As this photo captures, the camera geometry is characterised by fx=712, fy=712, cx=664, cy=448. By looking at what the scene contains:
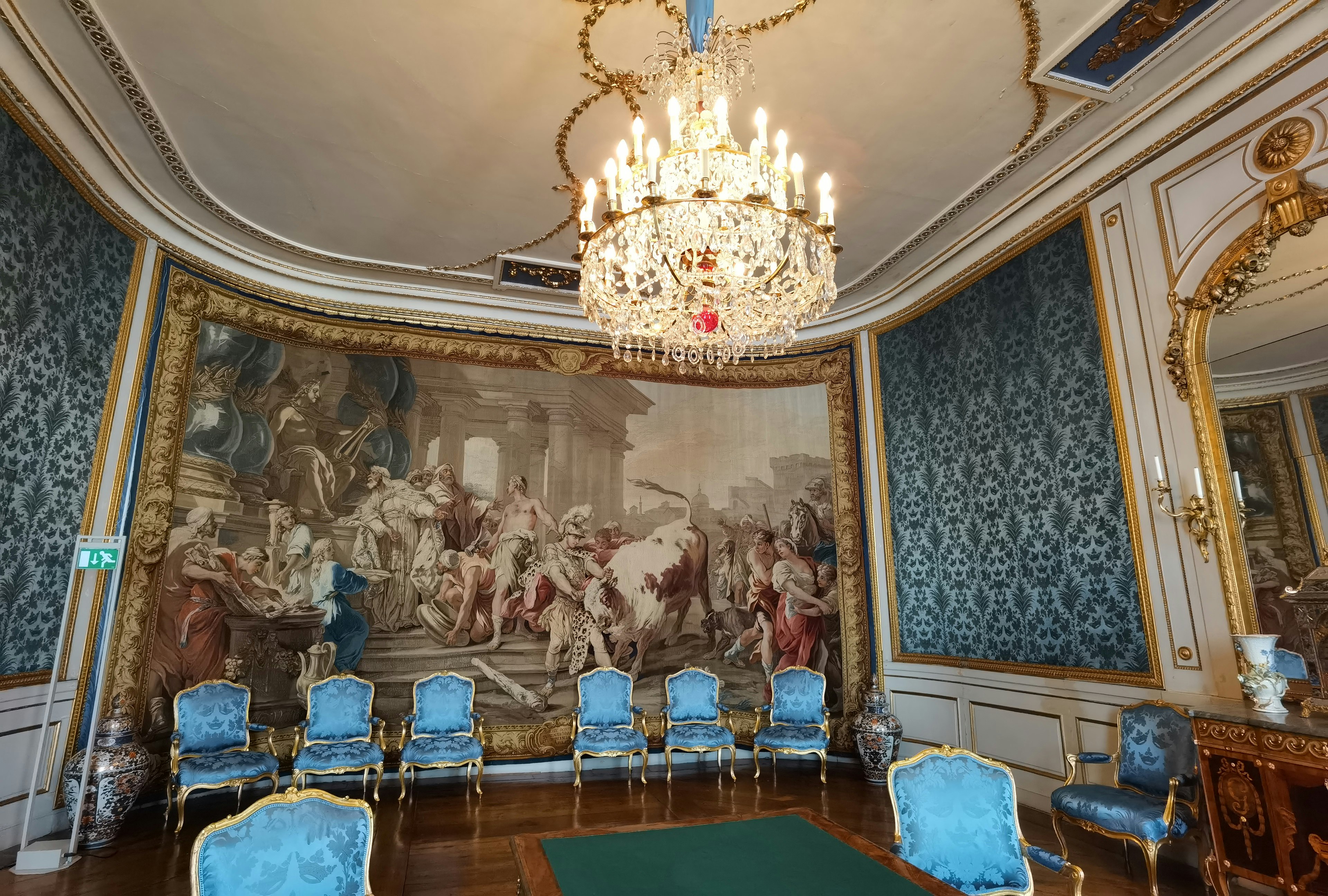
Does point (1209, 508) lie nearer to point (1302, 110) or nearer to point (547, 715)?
point (1302, 110)

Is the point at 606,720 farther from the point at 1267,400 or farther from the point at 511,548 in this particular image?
the point at 1267,400

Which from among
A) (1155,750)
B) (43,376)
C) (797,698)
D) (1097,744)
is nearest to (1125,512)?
(1155,750)

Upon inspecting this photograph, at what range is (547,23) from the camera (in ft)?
13.5

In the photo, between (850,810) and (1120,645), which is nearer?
(1120,645)

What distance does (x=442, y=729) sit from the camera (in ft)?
20.3

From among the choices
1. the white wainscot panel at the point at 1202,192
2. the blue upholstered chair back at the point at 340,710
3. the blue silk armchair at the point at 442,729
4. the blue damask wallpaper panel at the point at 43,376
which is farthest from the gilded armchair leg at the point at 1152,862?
the blue damask wallpaper panel at the point at 43,376

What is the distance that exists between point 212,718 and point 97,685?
805 millimetres

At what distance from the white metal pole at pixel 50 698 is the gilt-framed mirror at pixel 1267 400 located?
285 inches

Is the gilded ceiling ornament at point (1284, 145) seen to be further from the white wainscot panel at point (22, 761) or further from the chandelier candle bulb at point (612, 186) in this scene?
the white wainscot panel at point (22, 761)

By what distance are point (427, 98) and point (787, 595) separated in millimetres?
5595

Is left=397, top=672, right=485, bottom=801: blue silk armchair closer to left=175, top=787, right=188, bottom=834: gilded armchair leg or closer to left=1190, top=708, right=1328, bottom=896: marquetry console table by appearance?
left=175, top=787, right=188, bottom=834: gilded armchair leg

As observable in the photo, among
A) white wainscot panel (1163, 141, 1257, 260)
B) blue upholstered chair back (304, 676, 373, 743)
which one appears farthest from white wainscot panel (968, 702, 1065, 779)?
blue upholstered chair back (304, 676, 373, 743)

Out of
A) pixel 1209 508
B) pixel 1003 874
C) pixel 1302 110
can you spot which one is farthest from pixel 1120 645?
pixel 1302 110

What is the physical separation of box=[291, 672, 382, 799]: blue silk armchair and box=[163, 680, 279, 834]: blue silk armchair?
243mm
